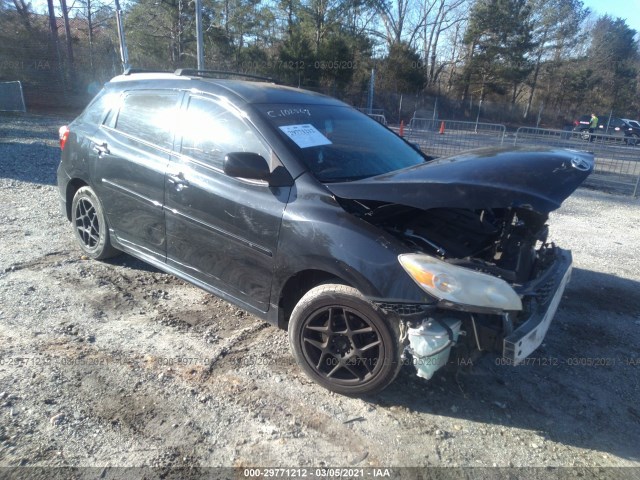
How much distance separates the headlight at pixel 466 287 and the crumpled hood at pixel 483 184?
1.22 ft

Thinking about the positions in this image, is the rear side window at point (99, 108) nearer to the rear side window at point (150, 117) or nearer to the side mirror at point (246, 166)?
the rear side window at point (150, 117)

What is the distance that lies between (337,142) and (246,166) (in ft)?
3.06

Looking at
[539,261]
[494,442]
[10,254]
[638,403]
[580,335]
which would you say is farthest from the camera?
[10,254]

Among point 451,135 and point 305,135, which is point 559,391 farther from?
point 451,135

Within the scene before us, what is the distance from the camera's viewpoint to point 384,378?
9.11 feet

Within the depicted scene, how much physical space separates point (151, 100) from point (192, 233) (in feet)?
4.53

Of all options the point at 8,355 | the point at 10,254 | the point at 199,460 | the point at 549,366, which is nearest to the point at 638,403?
the point at 549,366

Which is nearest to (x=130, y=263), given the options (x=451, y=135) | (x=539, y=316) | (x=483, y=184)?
(x=483, y=184)

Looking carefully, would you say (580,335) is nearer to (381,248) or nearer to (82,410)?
(381,248)

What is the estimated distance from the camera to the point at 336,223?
2.81 metres

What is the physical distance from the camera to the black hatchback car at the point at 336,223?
2611 mm

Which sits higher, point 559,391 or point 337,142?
point 337,142

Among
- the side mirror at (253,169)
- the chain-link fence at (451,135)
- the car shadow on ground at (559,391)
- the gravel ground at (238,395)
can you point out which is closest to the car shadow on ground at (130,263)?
the gravel ground at (238,395)

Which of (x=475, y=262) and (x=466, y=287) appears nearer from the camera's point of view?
(x=466, y=287)
